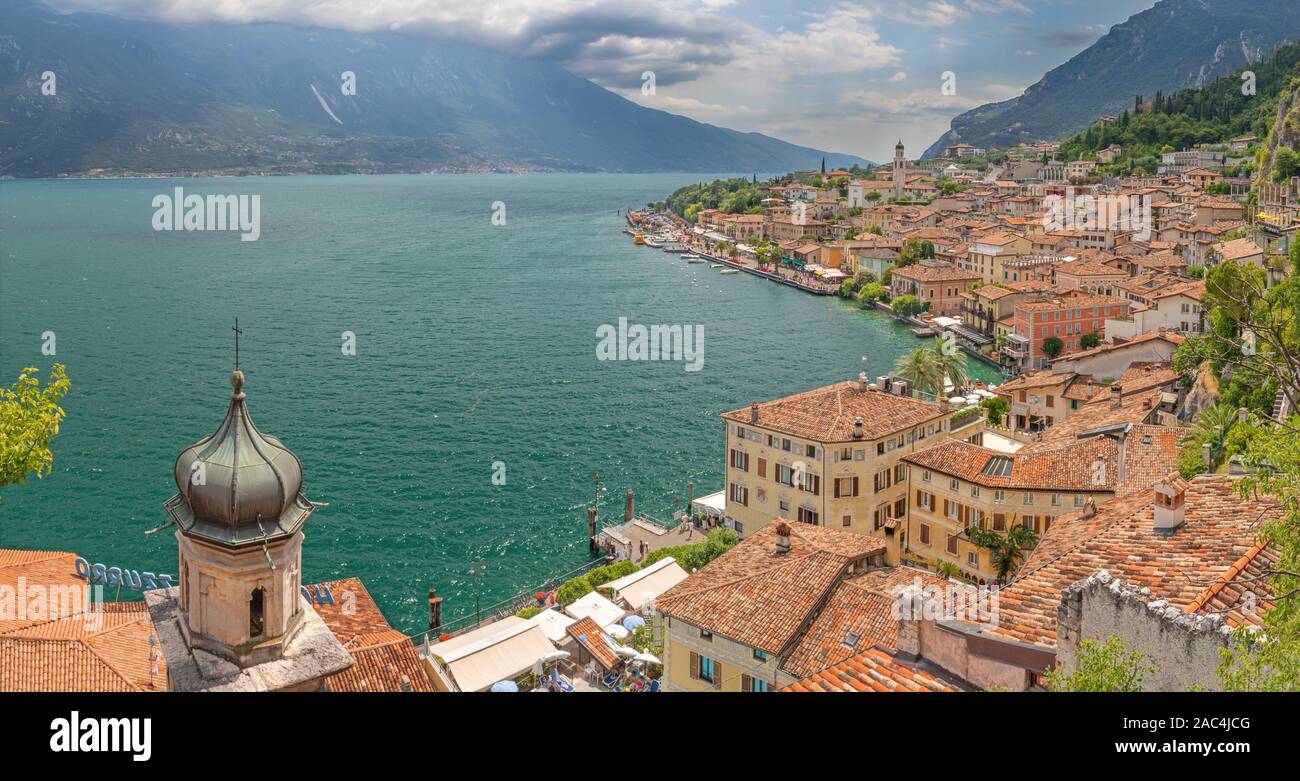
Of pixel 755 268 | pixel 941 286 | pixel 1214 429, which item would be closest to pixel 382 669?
pixel 1214 429

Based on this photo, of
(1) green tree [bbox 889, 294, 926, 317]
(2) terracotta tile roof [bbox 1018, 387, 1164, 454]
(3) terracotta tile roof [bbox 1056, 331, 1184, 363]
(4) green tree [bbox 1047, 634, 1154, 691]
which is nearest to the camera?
(4) green tree [bbox 1047, 634, 1154, 691]

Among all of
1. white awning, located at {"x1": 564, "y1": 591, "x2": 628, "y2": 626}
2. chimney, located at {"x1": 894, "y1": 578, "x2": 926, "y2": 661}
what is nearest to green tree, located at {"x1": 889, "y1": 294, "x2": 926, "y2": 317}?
white awning, located at {"x1": 564, "y1": 591, "x2": 628, "y2": 626}

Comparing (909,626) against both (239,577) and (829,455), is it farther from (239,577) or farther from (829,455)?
(829,455)

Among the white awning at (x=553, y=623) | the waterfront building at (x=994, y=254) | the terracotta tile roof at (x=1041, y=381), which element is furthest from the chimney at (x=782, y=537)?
the waterfront building at (x=994, y=254)

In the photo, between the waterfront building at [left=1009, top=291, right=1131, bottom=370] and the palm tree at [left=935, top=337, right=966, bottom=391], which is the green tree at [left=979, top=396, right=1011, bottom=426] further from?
the waterfront building at [left=1009, top=291, right=1131, bottom=370]

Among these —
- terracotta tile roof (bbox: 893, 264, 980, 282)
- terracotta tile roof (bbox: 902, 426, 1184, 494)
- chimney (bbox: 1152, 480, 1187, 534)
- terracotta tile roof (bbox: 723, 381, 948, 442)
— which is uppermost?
terracotta tile roof (bbox: 893, 264, 980, 282)

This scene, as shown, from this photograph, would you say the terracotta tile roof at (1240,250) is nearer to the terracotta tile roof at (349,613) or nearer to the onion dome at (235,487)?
the terracotta tile roof at (349,613)
